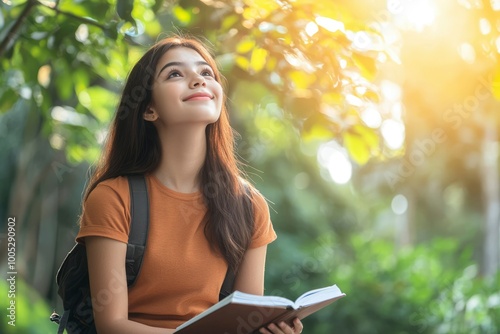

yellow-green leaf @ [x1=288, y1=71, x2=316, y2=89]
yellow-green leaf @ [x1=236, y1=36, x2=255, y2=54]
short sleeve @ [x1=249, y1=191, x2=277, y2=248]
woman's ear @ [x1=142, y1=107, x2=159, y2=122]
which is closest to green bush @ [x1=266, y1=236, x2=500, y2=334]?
yellow-green leaf @ [x1=288, y1=71, x2=316, y2=89]

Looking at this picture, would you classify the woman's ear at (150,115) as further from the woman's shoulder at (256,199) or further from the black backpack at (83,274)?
the woman's shoulder at (256,199)

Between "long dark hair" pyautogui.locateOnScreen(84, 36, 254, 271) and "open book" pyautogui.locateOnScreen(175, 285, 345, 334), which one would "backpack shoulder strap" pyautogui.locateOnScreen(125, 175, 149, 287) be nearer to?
"long dark hair" pyautogui.locateOnScreen(84, 36, 254, 271)

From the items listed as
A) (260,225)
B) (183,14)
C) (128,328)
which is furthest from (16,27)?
(128,328)

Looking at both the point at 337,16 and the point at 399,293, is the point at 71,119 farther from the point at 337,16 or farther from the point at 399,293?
the point at 399,293

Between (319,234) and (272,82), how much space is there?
8.89 m

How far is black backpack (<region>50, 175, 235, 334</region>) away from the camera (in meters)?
2.32

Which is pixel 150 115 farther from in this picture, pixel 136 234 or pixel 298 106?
pixel 298 106

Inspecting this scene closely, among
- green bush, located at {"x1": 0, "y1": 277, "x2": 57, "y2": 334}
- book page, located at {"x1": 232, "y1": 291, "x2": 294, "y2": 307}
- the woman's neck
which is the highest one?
the woman's neck

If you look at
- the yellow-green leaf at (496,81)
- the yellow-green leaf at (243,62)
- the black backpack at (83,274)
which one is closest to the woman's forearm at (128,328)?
the black backpack at (83,274)

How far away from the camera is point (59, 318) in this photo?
94.0 inches

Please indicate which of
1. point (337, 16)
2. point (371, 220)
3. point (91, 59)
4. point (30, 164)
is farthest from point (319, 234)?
point (337, 16)

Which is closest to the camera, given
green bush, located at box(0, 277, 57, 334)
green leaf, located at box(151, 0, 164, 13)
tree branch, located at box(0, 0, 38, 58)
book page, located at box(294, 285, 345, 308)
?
book page, located at box(294, 285, 345, 308)

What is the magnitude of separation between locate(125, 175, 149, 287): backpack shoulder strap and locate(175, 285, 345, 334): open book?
1.00 ft

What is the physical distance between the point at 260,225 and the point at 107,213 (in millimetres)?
519
